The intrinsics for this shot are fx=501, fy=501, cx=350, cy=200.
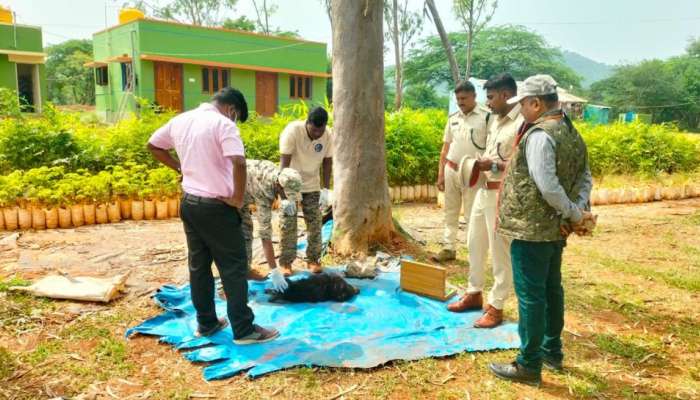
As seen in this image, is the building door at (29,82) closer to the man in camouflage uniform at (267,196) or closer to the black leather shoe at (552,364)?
the man in camouflage uniform at (267,196)

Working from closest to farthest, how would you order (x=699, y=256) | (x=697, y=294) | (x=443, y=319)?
(x=443, y=319) < (x=697, y=294) < (x=699, y=256)

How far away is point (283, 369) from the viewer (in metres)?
3.09

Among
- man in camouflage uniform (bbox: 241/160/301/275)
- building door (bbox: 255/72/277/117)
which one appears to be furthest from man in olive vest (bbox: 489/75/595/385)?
building door (bbox: 255/72/277/117)

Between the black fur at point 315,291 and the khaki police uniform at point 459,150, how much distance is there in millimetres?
1459

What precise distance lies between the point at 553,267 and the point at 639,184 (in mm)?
8597

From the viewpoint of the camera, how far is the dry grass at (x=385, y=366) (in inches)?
115

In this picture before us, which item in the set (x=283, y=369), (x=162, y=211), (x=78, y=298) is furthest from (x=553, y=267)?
(x=162, y=211)

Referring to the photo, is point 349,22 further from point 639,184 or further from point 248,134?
point 639,184

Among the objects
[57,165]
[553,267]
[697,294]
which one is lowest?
[697,294]

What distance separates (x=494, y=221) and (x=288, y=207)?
1728 mm

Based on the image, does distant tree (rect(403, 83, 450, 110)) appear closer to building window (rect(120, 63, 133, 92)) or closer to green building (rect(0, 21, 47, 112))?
building window (rect(120, 63, 133, 92))

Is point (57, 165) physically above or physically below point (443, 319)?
above

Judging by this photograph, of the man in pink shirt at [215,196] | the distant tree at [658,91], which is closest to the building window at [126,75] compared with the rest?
the man in pink shirt at [215,196]

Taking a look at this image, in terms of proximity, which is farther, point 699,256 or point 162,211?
point 162,211
